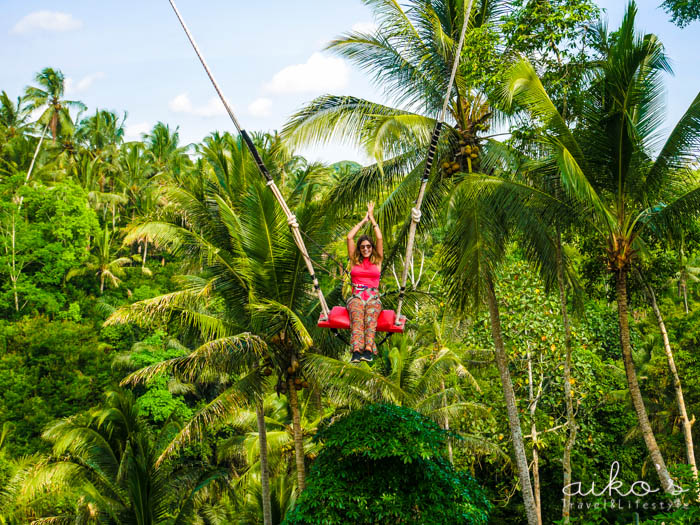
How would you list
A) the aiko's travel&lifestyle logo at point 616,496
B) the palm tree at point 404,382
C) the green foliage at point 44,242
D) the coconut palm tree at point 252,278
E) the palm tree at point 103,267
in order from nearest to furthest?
the aiko's travel&lifestyle logo at point 616,496
the coconut palm tree at point 252,278
the palm tree at point 404,382
the green foliage at point 44,242
the palm tree at point 103,267

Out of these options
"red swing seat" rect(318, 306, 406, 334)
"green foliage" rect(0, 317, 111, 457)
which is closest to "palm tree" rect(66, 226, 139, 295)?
"green foliage" rect(0, 317, 111, 457)

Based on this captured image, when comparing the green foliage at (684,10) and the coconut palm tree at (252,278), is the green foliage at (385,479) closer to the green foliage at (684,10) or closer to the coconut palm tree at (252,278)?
the coconut palm tree at (252,278)

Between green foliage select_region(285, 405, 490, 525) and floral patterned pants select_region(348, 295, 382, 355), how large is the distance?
1.64m

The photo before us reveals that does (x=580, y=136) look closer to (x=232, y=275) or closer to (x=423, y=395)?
(x=232, y=275)

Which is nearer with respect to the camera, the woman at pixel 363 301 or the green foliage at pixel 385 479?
the woman at pixel 363 301

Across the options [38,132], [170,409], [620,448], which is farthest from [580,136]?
[38,132]

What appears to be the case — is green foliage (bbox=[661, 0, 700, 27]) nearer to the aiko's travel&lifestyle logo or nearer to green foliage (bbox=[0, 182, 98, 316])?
the aiko's travel&lifestyle logo

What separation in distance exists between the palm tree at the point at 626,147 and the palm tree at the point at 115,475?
770 centimetres

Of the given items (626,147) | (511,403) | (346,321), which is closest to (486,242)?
(626,147)

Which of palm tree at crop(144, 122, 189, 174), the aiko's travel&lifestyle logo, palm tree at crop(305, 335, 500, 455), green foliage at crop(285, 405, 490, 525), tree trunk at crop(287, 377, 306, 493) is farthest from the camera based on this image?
palm tree at crop(144, 122, 189, 174)

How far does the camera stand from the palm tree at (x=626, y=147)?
8281 millimetres

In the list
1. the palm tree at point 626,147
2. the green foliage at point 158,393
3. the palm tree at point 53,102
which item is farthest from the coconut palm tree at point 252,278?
the palm tree at point 53,102

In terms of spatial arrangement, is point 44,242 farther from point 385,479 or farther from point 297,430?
point 385,479

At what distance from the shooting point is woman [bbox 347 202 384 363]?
7379 millimetres
